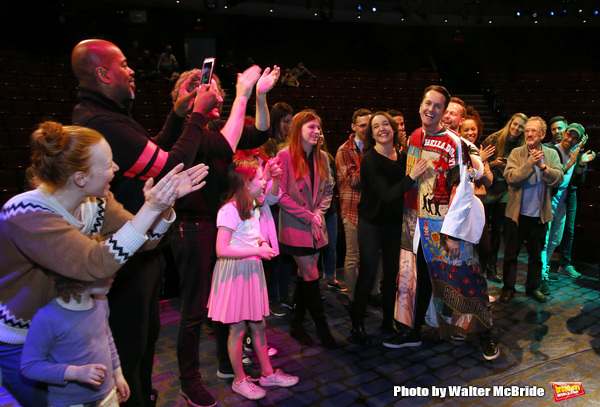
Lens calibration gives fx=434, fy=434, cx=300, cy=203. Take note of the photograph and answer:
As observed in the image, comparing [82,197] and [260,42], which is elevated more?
[260,42]

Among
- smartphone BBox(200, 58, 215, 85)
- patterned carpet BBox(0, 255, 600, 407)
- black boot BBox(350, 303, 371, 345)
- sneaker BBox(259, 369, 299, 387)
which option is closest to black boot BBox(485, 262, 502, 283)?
patterned carpet BBox(0, 255, 600, 407)

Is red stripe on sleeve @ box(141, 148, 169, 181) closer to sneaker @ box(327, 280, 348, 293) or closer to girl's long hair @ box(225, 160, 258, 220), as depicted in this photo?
girl's long hair @ box(225, 160, 258, 220)

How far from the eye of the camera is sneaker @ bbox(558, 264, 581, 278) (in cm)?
466

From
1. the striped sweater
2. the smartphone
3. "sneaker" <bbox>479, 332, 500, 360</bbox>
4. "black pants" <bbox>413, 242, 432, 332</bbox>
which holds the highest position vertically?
the smartphone

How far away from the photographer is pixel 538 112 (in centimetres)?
1040

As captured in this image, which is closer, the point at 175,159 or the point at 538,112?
the point at 175,159

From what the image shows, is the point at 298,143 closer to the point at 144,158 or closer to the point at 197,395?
the point at 144,158

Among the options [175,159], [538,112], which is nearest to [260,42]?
[538,112]

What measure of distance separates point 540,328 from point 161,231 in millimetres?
3126

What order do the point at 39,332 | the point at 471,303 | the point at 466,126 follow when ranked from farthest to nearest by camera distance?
the point at 466,126
the point at 471,303
the point at 39,332

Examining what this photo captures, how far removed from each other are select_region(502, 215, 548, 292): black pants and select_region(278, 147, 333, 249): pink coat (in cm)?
194

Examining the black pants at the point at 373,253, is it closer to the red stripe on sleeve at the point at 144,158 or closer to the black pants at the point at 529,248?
the black pants at the point at 529,248

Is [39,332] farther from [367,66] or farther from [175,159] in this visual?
[367,66]

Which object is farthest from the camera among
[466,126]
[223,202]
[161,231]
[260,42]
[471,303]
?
[260,42]
